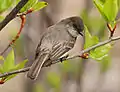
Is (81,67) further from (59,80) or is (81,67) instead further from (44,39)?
(44,39)

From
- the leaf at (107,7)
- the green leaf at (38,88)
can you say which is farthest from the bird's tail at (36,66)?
the green leaf at (38,88)

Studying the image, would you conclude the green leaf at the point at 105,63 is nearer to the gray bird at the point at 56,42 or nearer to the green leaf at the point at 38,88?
the gray bird at the point at 56,42

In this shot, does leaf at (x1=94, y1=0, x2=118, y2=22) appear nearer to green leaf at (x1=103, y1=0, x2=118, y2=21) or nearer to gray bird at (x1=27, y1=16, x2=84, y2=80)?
green leaf at (x1=103, y1=0, x2=118, y2=21)

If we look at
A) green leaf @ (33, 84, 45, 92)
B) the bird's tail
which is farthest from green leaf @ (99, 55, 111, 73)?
the bird's tail

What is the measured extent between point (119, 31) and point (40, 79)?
2.53 m

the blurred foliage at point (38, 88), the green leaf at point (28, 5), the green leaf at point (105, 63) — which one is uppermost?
the green leaf at point (28, 5)

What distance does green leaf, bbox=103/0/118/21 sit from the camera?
160 cm

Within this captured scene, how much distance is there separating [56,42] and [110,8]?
72 centimetres

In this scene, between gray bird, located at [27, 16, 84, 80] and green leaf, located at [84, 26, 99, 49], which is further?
gray bird, located at [27, 16, 84, 80]

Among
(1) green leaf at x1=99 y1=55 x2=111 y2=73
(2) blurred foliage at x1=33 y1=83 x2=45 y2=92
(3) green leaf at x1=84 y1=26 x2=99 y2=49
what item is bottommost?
(1) green leaf at x1=99 y1=55 x2=111 y2=73

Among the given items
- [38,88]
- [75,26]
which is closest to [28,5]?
[75,26]

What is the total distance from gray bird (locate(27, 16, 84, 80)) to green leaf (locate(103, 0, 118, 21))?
38 centimetres

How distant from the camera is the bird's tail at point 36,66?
5.75 ft

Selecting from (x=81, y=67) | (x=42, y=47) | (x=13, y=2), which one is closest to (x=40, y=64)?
(x=42, y=47)
